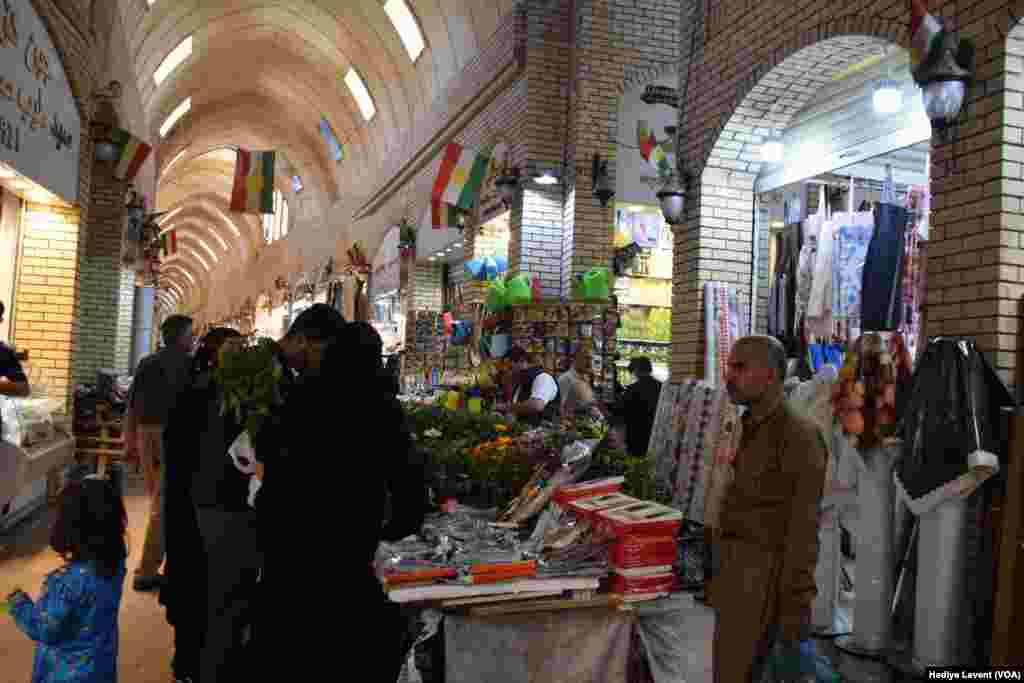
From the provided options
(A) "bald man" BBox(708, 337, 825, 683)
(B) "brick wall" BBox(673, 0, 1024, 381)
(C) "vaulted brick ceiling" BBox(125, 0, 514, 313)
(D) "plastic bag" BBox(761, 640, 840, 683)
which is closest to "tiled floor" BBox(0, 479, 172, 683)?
(A) "bald man" BBox(708, 337, 825, 683)

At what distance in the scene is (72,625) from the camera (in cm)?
323

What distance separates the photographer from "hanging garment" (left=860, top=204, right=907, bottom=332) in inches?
247

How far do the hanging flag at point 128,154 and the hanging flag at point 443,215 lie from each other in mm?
3691

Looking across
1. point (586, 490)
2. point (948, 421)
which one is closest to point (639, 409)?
point (948, 421)

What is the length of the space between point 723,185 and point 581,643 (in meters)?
5.27

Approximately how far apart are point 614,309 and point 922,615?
5.22 m

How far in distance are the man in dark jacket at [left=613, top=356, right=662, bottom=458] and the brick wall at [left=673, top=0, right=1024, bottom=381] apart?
0.91 feet

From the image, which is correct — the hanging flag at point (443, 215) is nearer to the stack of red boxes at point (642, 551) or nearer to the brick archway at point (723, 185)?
the brick archway at point (723, 185)

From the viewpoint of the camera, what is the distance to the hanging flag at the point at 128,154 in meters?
10.9

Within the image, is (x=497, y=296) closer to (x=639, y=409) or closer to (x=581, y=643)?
(x=639, y=409)

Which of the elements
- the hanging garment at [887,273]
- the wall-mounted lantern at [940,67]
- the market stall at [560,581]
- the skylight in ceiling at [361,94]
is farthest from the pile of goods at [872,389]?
the skylight in ceiling at [361,94]

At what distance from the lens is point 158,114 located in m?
20.2

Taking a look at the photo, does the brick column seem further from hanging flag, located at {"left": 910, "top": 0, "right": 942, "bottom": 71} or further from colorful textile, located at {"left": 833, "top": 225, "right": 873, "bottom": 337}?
hanging flag, located at {"left": 910, "top": 0, "right": 942, "bottom": 71}

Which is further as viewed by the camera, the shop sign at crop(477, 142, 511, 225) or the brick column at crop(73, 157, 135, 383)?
the brick column at crop(73, 157, 135, 383)
